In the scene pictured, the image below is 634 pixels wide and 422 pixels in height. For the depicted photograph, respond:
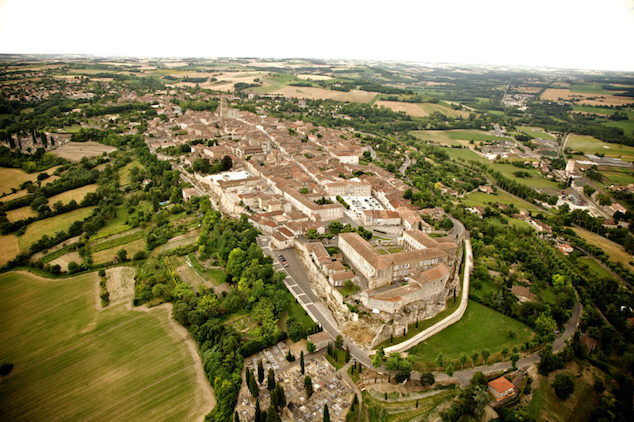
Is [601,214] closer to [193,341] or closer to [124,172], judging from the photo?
[193,341]

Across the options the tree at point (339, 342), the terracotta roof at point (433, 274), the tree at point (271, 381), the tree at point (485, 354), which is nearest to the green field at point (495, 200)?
the terracotta roof at point (433, 274)

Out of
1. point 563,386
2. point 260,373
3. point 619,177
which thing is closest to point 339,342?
point 260,373

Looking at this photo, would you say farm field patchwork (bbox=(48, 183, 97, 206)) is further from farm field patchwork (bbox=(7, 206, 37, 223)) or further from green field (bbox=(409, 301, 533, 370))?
green field (bbox=(409, 301, 533, 370))

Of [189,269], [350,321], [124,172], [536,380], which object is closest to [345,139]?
[124,172]

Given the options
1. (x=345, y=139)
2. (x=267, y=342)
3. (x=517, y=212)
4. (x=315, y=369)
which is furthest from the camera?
(x=345, y=139)

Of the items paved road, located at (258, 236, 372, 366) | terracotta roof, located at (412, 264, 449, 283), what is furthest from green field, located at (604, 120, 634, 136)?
paved road, located at (258, 236, 372, 366)
